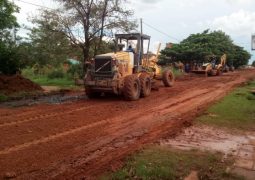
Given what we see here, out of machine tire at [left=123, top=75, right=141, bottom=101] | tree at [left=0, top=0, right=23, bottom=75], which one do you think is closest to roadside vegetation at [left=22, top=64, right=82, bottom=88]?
tree at [left=0, top=0, right=23, bottom=75]

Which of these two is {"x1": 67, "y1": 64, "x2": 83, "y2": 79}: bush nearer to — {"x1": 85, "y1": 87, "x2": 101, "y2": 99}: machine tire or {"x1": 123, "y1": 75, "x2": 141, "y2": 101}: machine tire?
{"x1": 85, "y1": 87, "x2": 101, "y2": 99}: machine tire

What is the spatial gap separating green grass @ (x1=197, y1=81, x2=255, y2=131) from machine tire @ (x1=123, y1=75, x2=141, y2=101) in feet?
11.4

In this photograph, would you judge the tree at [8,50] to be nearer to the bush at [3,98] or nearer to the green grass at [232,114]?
the bush at [3,98]

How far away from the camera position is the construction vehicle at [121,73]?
→ 16250 mm

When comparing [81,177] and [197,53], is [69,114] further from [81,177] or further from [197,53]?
[197,53]

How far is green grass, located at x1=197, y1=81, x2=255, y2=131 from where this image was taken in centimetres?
1158

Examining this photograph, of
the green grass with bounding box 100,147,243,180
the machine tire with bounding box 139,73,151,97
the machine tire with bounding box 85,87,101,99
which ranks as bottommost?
the green grass with bounding box 100,147,243,180

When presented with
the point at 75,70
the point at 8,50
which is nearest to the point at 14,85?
the point at 8,50

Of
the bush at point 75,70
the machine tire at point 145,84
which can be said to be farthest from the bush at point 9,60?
the machine tire at point 145,84

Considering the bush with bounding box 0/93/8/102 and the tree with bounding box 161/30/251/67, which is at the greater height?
the tree with bounding box 161/30/251/67

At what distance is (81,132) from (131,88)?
21.1 feet

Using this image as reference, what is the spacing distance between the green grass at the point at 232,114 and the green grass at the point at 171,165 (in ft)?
11.7

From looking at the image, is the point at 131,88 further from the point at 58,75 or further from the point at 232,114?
the point at 58,75

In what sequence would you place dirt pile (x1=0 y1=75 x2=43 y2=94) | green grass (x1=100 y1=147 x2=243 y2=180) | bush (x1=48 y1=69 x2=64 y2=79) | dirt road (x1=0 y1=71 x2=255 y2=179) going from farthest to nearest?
bush (x1=48 y1=69 x2=64 y2=79) < dirt pile (x1=0 y1=75 x2=43 y2=94) < dirt road (x1=0 y1=71 x2=255 y2=179) < green grass (x1=100 y1=147 x2=243 y2=180)
